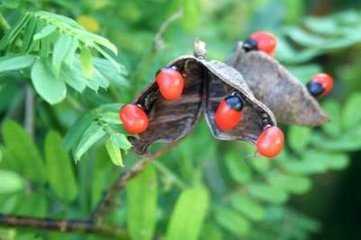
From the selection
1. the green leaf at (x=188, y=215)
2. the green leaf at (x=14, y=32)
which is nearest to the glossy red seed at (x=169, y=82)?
the green leaf at (x=14, y=32)

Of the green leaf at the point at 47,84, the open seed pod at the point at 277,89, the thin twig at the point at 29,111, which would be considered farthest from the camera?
the thin twig at the point at 29,111

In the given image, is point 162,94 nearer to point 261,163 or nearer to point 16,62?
point 16,62

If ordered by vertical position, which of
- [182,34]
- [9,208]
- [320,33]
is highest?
[320,33]

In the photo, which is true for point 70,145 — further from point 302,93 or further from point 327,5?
point 327,5

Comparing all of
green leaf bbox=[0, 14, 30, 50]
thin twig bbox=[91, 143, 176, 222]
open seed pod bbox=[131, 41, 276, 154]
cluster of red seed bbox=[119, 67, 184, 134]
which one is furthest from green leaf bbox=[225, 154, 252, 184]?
green leaf bbox=[0, 14, 30, 50]

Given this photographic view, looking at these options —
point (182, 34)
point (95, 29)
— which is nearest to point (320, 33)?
point (182, 34)

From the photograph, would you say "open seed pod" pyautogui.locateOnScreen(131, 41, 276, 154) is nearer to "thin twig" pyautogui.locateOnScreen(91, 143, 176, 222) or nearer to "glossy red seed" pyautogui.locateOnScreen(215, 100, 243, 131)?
"glossy red seed" pyautogui.locateOnScreen(215, 100, 243, 131)

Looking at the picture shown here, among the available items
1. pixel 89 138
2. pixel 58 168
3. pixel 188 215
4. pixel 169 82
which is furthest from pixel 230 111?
pixel 58 168

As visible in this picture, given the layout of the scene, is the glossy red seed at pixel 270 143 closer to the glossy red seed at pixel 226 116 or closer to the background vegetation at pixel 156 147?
the glossy red seed at pixel 226 116
